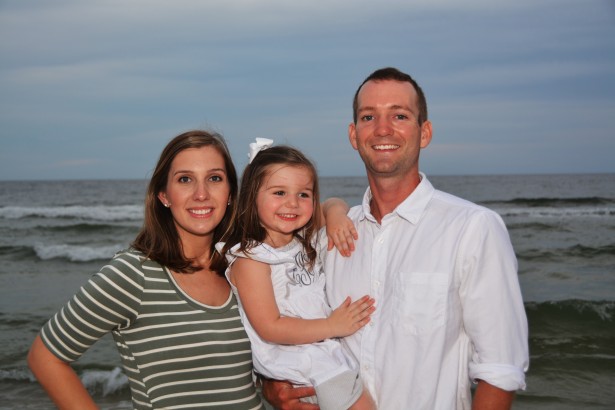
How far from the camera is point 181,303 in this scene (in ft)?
10.0

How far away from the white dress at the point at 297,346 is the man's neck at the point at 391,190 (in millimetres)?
542

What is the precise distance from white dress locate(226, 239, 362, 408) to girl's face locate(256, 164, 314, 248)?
14 centimetres

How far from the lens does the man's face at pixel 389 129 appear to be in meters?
3.12

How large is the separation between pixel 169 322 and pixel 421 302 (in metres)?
1.25

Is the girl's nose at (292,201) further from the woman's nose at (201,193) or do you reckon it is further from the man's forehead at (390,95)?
the man's forehead at (390,95)

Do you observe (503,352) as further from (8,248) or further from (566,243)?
(8,248)

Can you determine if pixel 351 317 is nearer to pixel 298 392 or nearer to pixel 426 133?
pixel 298 392

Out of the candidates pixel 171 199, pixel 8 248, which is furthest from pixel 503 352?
pixel 8 248

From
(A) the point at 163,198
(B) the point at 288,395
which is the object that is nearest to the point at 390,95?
(A) the point at 163,198

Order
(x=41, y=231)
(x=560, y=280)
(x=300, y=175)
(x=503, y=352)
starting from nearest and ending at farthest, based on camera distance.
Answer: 1. (x=503, y=352)
2. (x=300, y=175)
3. (x=560, y=280)
4. (x=41, y=231)

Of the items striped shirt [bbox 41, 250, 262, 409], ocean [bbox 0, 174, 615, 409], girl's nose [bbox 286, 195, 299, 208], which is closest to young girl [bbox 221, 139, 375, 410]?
girl's nose [bbox 286, 195, 299, 208]

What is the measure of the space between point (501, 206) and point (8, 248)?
2411 cm

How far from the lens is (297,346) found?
320 cm

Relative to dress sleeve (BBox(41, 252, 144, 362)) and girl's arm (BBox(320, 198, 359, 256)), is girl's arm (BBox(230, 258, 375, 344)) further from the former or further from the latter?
dress sleeve (BBox(41, 252, 144, 362))
